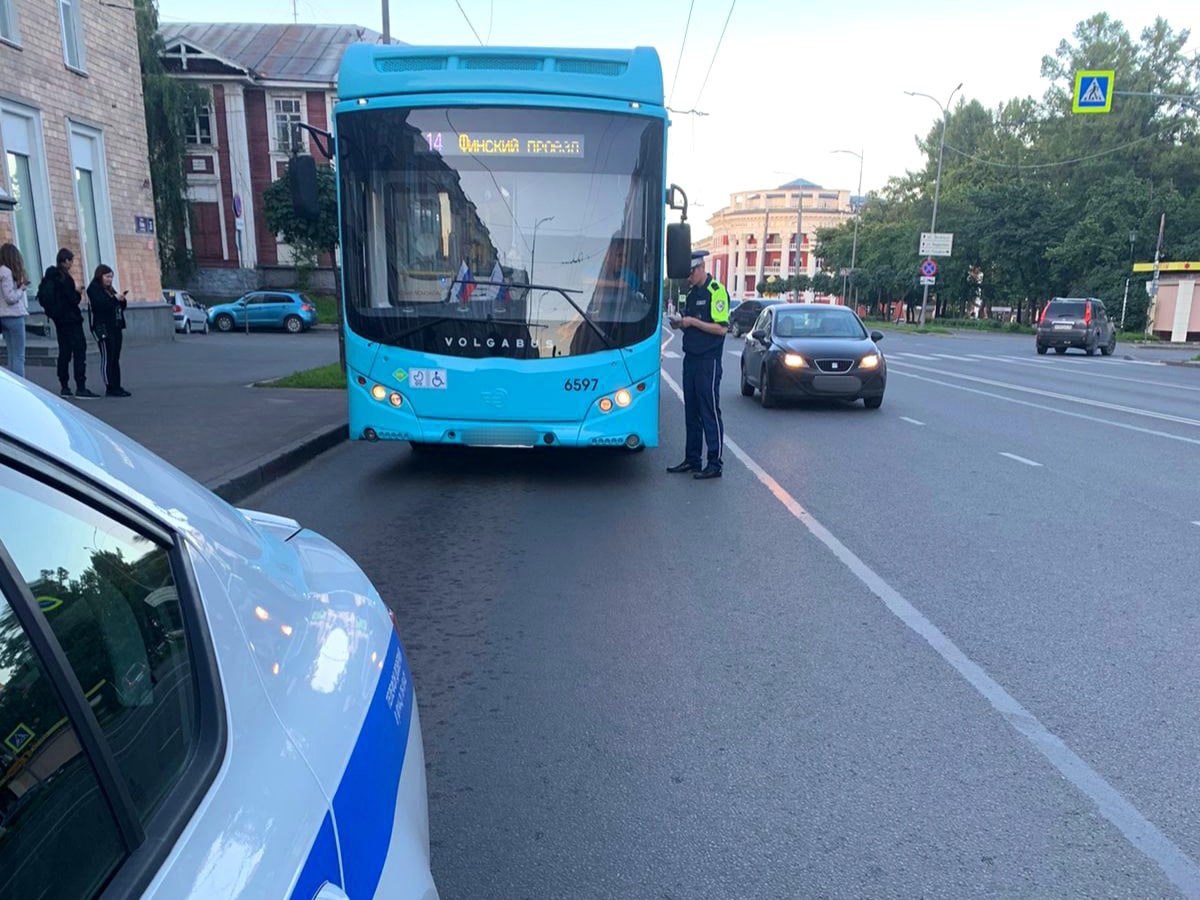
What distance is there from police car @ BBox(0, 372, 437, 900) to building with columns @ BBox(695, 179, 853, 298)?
137118 mm

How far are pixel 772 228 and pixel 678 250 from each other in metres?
137

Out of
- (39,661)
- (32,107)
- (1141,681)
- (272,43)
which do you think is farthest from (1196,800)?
(272,43)

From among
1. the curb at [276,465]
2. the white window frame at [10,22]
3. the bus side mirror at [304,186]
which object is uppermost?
the white window frame at [10,22]

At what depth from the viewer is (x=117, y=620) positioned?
4.11ft

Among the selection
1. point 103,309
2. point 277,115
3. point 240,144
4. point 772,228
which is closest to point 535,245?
point 103,309

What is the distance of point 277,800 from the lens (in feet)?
4.11

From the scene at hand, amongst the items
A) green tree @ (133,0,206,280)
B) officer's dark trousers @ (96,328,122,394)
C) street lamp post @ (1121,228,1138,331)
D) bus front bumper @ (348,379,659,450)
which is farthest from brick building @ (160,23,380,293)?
street lamp post @ (1121,228,1138,331)

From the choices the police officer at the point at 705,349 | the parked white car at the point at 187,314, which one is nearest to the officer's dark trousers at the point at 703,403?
the police officer at the point at 705,349

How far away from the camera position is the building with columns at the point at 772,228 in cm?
13725

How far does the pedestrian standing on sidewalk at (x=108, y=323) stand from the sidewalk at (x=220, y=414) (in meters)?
0.33

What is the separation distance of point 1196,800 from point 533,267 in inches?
230

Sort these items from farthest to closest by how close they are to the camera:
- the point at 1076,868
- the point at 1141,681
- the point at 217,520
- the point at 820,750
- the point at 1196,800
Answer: the point at 1141,681
the point at 820,750
the point at 1196,800
the point at 1076,868
the point at 217,520

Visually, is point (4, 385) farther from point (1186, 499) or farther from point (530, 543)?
point (1186, 499)

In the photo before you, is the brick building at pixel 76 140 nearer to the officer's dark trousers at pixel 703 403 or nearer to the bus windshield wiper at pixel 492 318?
the bus windshield wiper at pixel 492 318
